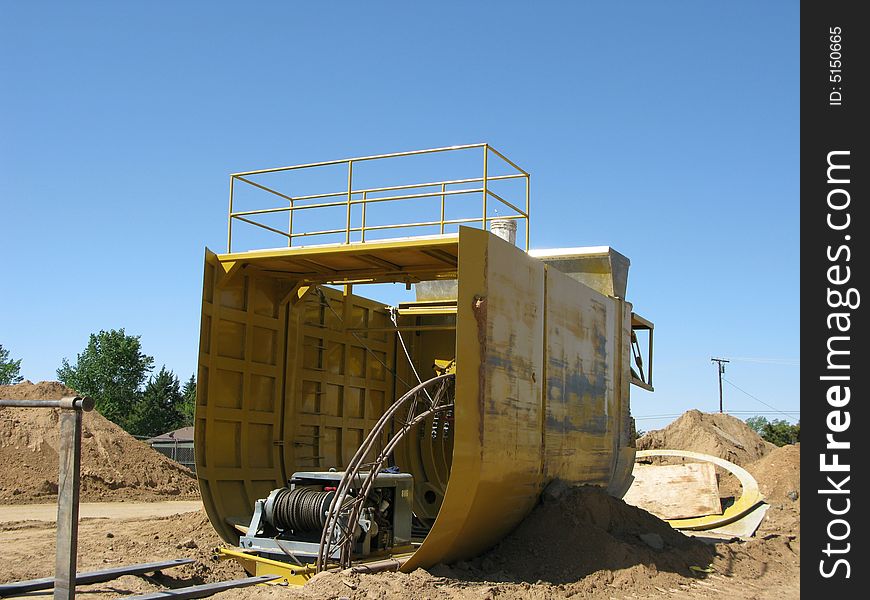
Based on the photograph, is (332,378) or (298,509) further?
(332,378)

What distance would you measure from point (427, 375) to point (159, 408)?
2088 inches

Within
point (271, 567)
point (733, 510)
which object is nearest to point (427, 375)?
point (271, 567)

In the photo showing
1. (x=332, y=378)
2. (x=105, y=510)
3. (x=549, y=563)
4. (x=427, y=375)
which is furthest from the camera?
(x=105, y=510)

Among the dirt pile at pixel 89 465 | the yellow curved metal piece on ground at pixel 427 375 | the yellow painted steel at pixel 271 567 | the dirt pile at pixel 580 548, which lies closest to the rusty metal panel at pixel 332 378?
the yellow curved metal piece on ground at pixel 427 375

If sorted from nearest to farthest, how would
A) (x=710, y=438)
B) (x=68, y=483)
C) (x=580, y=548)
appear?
(x=68, y=483) < (x=580, y=548) < (x=710, y=438)

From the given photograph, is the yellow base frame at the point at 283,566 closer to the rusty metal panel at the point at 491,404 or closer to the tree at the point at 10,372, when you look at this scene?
the rusty metal panel at the point at 491,404

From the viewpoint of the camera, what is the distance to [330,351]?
51.3ft

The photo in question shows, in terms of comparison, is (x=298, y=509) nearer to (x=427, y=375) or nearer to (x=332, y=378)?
(x=332, y=378)

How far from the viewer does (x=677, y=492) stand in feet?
64.0

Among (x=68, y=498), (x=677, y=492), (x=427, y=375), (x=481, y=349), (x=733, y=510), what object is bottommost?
(x=733, y=510)

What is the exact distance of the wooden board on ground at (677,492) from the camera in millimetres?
18703

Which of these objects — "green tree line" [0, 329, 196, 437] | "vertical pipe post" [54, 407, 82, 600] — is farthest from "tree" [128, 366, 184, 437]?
"vertical pipe post" [54, 407, 82, 600]

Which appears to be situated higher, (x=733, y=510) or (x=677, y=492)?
(x=677, y=492)

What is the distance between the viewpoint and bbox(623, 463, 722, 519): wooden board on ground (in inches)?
736
